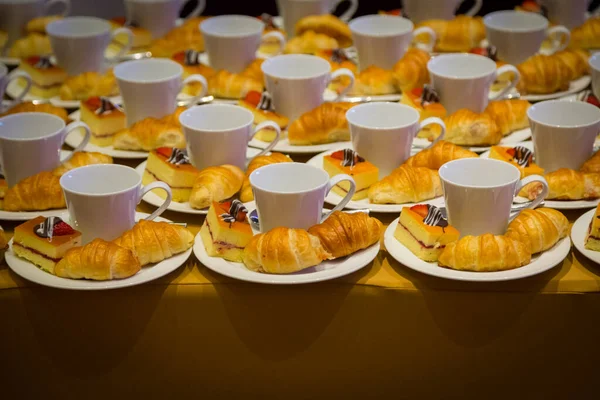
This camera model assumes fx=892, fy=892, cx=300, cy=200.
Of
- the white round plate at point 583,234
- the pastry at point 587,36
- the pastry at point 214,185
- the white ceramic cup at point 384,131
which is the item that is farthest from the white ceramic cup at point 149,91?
the pastry at point 587,36

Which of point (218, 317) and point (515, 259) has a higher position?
point (515, 259)

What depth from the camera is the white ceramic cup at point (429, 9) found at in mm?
3209

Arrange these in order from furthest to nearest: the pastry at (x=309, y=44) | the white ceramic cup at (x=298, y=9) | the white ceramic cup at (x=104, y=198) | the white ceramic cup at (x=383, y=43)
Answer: the white ceramic cup at (x=298, y=9), the pastry at (x=309, y=44), the white ceramic cup at (x=383, y=43), the white ceramic cup at (x=104, y=198)

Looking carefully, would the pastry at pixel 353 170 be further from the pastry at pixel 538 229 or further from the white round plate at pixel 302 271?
the pastry at pixel 538 229

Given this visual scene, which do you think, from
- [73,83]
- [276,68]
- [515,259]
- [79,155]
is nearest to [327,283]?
[515,259]

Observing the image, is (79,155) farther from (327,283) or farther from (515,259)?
(515,259)

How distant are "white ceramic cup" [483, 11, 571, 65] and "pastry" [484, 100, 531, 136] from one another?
405 millimetres

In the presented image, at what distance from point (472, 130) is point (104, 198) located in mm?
1032

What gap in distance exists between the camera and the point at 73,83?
272 cm

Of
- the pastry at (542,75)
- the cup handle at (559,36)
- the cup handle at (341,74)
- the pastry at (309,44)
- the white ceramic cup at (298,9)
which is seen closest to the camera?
the cup handle at (341,74)

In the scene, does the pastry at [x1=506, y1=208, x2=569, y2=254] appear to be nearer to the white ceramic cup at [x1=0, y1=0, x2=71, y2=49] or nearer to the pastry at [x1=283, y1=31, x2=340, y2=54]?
the pastry at [x1=283, y1=31, x2=340, y2=54]

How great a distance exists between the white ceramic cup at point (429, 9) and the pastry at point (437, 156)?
116 centimetres

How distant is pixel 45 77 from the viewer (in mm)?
2771

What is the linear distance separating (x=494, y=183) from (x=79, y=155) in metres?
1.03
